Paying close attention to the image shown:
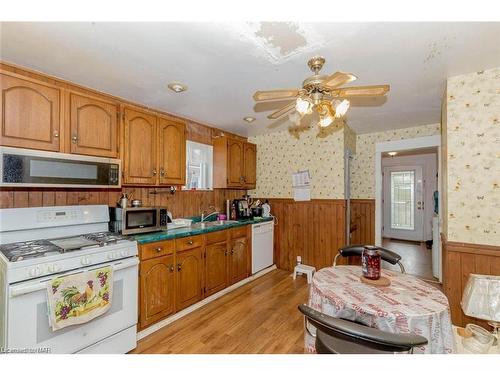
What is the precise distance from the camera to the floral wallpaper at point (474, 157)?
1.88 metres

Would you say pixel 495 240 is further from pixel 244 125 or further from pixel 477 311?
pixel 244 125

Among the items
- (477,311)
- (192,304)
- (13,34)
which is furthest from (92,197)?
(477,311)

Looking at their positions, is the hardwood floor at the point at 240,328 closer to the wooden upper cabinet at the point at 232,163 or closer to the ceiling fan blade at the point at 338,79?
A: the wooden upper cabinet at the point at 232,163

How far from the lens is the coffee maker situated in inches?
146

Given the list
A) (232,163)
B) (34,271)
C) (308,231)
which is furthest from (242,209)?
(34,271)

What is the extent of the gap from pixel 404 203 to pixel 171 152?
663 cm

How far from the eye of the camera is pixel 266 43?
1514mm

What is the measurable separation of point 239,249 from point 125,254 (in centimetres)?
166

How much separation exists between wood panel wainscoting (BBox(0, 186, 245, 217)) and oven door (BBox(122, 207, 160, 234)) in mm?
379

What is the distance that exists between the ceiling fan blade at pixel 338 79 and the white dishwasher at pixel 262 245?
2505 millimetres

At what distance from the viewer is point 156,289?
219cm

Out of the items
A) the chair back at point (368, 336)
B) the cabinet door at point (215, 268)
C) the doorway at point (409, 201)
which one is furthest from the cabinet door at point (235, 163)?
the doorway at point (409, 201)

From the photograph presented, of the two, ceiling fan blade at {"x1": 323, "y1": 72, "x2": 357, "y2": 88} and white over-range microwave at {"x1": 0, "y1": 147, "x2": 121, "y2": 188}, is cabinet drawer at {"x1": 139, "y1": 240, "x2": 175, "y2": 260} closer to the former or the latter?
white over-range microwave at {"x1": 0, "y1": 147, "x2": 121, "y2": 188}
